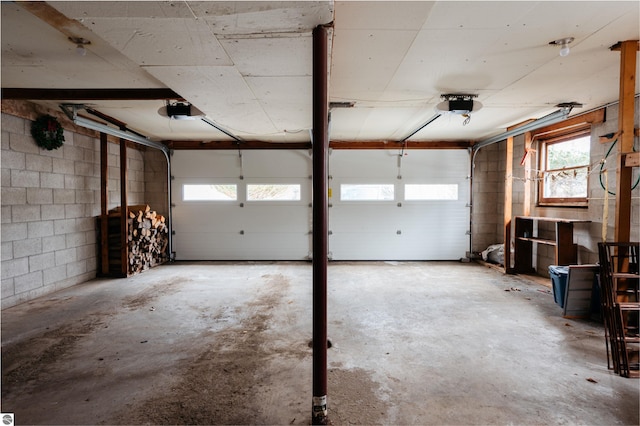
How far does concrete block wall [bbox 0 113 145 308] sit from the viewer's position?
366cm

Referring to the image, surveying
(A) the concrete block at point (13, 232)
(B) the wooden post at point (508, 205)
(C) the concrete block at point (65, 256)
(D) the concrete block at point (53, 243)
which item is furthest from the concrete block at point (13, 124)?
(B) the wooden post at point (508, 205)

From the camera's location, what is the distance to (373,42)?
2.41m

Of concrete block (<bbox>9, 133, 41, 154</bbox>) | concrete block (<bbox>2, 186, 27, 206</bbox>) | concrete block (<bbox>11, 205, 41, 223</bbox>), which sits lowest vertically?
concrete block (<bbox>11, 205, 41, 223</bbox>)

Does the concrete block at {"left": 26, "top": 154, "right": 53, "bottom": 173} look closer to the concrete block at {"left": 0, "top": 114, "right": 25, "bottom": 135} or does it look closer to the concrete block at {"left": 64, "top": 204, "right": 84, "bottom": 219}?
the concrete block at {"left": 0, "top": 114, "right": 25, "bottom": 135}

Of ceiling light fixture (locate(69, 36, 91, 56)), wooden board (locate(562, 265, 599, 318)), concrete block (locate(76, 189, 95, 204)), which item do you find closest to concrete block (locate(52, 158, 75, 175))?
concrete block (locate(76, 189, 95, 204))

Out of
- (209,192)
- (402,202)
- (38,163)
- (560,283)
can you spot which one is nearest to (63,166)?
(38,163)

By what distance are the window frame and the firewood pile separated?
6418 mm

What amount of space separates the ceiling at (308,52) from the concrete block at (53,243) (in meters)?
1.73

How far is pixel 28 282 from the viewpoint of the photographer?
3.91 m

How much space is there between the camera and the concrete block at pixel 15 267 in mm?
3596

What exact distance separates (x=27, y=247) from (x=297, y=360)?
145 inches

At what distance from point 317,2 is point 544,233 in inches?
204

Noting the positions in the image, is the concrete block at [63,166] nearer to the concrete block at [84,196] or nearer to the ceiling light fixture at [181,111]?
the concrete block at [84,196]

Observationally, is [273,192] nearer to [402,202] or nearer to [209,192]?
[209,192]
